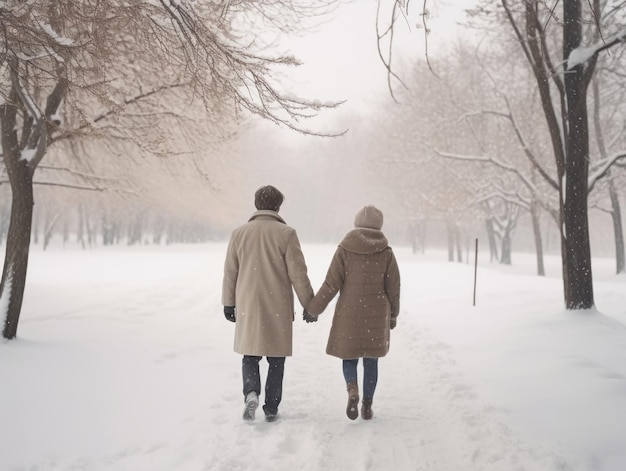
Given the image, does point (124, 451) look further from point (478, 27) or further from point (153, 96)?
point (478, 27)

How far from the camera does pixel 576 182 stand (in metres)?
6.69

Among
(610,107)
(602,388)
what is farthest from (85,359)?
(610,107)

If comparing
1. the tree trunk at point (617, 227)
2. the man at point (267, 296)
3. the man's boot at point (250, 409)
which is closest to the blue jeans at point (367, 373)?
the man at point (267, 296)

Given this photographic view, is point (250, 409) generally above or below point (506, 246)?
below

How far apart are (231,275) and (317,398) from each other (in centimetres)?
→ 158

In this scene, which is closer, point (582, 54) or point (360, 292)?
point (360, 292)

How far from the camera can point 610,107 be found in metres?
17.7

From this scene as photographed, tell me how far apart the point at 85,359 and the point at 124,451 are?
2.31 metres

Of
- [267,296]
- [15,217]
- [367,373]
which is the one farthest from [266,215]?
[15,217]

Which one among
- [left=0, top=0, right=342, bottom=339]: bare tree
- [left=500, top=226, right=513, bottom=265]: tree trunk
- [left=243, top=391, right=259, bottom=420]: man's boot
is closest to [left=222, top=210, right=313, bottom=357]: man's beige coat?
[left=243, top=391, right=259, bottom=420]: man's boot

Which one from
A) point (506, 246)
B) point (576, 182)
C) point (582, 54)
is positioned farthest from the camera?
point (506, 246)

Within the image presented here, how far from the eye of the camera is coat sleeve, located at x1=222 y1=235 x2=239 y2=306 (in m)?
3.98

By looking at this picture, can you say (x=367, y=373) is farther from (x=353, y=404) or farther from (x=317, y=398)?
(x=317, y=398)

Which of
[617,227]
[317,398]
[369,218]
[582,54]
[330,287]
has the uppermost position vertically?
[582,54]
